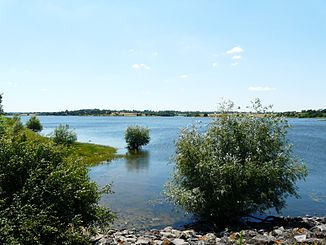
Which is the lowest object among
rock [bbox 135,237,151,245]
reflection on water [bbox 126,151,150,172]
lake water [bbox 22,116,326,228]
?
reflection on water [bbox 126,151,150,172]

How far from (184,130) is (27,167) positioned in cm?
1318

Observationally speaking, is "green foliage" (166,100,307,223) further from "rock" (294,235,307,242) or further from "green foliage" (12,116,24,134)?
"green foliage" (12,116,24,134)

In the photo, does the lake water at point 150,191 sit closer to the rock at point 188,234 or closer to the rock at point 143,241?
the rock at point 143,241

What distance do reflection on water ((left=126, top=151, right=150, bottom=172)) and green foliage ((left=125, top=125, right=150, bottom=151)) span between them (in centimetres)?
520

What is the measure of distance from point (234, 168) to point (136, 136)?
57.1 meters

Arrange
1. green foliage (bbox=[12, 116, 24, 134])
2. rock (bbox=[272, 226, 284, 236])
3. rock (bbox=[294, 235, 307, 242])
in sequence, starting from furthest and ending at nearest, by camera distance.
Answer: green foliage (bbox=[12, 116, 24, 134]), rock (bbox=[272, 226, 284, 236]), rock (bbox=[294, 235, 307, 242])

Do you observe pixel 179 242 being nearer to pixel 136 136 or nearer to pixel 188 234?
pixel 188 234

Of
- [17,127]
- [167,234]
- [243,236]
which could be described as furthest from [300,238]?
[17,127]

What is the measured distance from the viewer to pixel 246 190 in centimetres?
2595

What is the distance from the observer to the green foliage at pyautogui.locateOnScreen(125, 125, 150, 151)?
81812 millimetres

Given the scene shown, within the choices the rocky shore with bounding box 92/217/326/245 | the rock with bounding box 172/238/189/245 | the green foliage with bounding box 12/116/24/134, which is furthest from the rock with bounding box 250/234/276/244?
the green foliage with bounding box 12/116/24/134

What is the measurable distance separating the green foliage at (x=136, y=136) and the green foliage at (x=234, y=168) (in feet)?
175

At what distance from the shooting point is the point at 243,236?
814 inches

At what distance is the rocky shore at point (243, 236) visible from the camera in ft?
63.7
